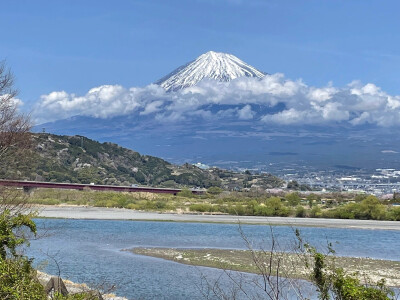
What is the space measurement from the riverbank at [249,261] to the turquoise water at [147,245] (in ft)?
3.56

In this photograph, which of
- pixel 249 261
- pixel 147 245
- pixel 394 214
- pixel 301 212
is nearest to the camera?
pixel 249 261

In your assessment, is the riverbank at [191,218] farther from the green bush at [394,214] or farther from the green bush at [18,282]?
the green bush at [18,282]

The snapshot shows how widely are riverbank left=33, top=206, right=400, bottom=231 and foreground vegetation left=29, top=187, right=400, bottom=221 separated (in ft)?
8.38

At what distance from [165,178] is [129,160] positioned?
1179cm

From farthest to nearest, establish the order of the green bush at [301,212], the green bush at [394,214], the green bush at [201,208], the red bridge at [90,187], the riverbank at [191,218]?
the red bridge at [90,187] < the green bush at [201,208] < the green bush at [301,212] < the green bush at [394,214] < the riverbank at [191,218]

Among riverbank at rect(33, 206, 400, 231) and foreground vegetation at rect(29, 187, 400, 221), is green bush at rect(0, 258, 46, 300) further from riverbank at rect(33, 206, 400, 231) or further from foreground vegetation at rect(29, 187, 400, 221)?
foreground vegetation at rect(29, 187, 400, 221)

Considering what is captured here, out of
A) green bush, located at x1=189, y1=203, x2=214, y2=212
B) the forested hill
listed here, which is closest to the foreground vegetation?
green bush, located at x1=189, y1=203, x2=214, y2=212

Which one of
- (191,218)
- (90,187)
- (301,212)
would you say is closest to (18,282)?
(191,218)

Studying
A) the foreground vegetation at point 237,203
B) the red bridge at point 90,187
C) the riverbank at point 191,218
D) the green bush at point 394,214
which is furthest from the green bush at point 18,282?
the red bridge at point 90,187

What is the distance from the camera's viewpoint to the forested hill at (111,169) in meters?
101

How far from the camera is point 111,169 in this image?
11738 centimetres

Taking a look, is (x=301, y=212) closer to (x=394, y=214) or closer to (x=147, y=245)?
(x=394, y=214)

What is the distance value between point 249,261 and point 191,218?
31.4 metres

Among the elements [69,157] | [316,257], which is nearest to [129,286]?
[316,257]
